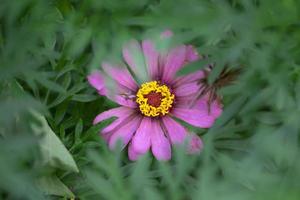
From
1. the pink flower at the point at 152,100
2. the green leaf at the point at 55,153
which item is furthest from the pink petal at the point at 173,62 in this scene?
the green leaf at the point at 55,153

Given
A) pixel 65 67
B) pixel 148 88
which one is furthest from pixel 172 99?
pixel 65 67

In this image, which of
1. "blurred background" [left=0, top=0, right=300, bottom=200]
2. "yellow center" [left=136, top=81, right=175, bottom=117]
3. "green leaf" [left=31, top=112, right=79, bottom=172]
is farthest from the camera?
"yellow center" [left=136, top=81, right=175, bottom=117]

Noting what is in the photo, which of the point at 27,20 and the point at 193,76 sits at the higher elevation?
the point at 27,20

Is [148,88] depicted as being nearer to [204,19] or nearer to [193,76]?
[193,76]

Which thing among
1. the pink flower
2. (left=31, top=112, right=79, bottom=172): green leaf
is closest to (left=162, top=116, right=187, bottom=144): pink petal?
the pink flower

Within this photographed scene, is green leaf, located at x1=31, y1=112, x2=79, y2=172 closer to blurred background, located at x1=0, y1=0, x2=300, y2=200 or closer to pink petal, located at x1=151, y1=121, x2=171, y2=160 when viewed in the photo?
blurred background, located at x1=0, y1=0, x2=300, y2=200

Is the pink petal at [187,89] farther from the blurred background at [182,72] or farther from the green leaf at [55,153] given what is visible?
the green leaf at [55,153]

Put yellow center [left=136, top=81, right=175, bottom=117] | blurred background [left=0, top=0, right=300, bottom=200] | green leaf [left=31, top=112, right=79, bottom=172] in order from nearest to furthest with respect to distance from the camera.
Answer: blurred background [left=0, top=0, right=300, bottom=200] → green leaf [left=31, top=112, right=79, bottom=172] → yellow center [left=136, top=81, right=175, bottom=117]

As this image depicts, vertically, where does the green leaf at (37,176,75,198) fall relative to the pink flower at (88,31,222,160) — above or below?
below
